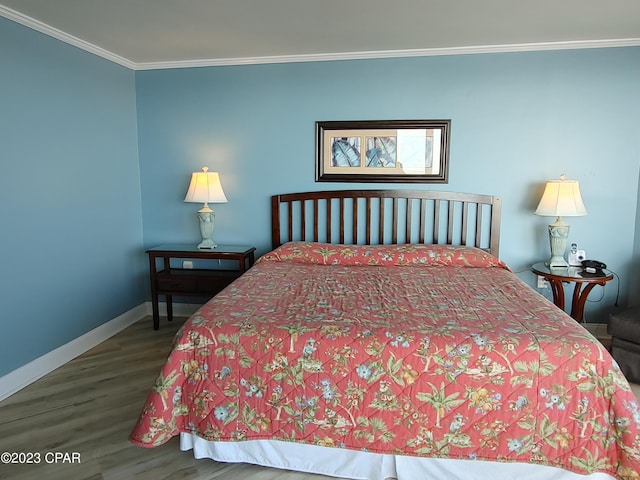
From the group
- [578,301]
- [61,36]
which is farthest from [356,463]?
[61,36]

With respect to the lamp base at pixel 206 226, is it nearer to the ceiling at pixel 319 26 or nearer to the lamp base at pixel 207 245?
the lamp base at pixel 207 245

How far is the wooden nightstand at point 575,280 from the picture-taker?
2.93m

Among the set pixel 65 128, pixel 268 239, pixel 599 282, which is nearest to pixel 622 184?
pixel 599 282

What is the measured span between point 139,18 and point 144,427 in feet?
7.87

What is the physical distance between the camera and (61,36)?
9.52 ft

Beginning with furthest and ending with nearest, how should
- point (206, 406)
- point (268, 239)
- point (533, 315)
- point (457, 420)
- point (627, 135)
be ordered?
point (268, 239) → point (627, 135) → point (533, 315) → point (206, 406) → point (457, 420)

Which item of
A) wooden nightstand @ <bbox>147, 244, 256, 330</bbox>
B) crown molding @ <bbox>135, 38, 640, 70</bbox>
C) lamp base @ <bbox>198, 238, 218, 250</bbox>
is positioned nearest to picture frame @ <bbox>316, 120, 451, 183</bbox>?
crown molding @ <bbox>135, 38, 640, 70</bbox>

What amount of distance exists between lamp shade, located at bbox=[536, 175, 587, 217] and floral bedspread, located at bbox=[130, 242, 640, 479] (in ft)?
4.19

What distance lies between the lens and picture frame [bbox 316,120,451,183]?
11.2 feet

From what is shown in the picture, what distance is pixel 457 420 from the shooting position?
1661 millimetres

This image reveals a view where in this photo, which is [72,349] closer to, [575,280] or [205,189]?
[205,189]

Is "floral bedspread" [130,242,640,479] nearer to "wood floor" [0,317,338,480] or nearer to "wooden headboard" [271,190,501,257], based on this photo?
"wood floor" [0,317,338,480]

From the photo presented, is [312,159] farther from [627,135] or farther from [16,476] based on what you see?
[16,476]

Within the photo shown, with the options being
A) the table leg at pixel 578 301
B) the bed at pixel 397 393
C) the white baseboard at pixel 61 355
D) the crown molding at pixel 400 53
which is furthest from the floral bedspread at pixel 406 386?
the crown molding at pixel 400 53
